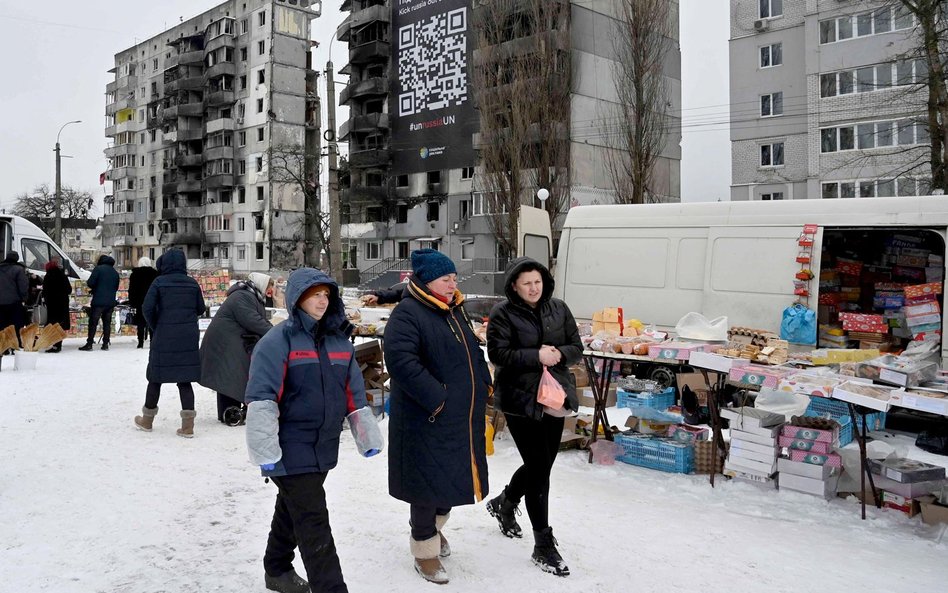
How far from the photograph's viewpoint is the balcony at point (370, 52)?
4291 centimetres

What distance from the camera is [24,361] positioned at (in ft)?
36.6

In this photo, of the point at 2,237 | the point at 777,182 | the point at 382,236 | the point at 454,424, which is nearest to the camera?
the point at 454,424

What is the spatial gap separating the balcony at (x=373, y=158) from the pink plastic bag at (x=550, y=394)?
39703mm

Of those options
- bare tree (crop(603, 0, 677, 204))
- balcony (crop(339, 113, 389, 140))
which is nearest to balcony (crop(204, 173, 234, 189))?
balcony (crop(339, 113, 389, 140))

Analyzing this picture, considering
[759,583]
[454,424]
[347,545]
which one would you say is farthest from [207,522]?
[759,583]

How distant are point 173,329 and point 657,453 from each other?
4959 millimetres

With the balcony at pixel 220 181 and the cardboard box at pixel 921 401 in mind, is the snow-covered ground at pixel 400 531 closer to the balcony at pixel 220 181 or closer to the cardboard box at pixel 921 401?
the cardboard box at pixel 921 401

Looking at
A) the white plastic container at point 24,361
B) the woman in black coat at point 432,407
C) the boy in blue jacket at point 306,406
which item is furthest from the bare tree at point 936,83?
the white plastic container at point 24,361

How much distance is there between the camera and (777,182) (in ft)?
108

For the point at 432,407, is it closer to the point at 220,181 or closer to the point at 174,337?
the point at 174,337

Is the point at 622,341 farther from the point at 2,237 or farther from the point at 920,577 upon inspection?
the point at 2,237

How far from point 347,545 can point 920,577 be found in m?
3.42

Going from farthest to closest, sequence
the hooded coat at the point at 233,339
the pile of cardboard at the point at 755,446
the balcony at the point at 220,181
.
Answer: the balcony at the point at 220,181 < the hooded coat at the point at 233,339 < the pile of cardboard at the point at 755,446

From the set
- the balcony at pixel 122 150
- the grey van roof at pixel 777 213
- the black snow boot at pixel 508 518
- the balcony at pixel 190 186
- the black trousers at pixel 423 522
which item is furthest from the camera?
the balcony at pixel 122 150
